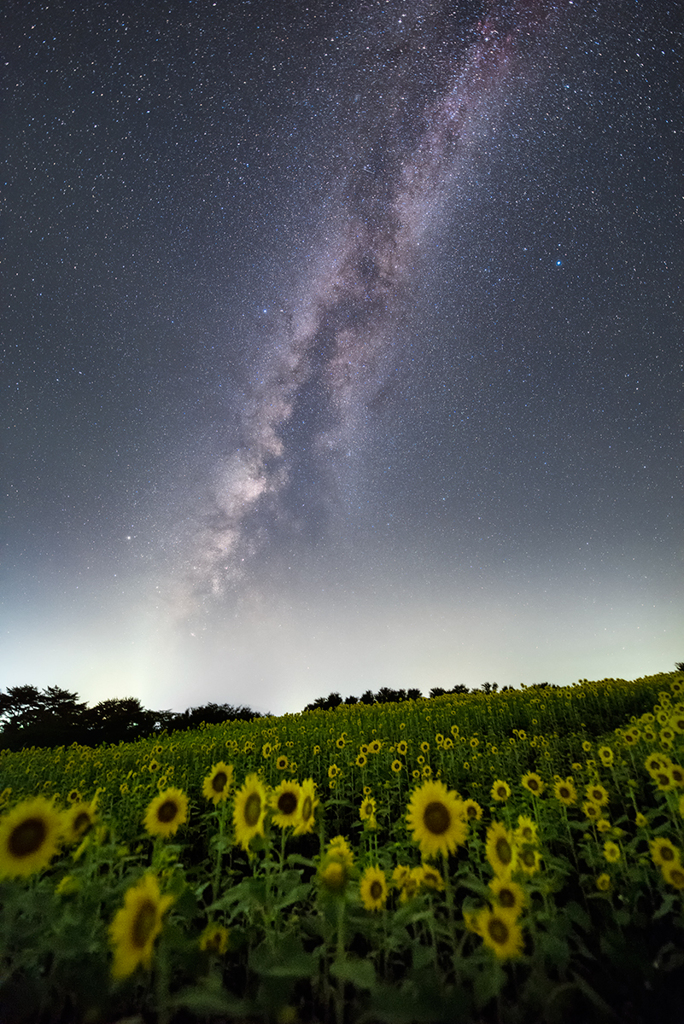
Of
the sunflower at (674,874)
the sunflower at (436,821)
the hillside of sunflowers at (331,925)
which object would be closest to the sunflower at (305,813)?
the hillside of sunflowers at (331,925)

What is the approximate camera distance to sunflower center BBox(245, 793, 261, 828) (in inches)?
87.6

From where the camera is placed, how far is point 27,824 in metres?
2.02

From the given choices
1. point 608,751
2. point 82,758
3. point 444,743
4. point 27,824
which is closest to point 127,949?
point 27,824

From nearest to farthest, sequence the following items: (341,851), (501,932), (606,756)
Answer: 1. (501,932)
2. (341,851)
3. (606,756)

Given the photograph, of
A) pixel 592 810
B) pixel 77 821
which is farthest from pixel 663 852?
pixel 77 821

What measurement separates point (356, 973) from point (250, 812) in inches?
33.3

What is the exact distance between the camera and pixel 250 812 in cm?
227

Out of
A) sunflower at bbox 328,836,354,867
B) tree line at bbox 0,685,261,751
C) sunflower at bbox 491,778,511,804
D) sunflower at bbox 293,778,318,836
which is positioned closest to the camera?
sunflower at bbox 328,836,354,867

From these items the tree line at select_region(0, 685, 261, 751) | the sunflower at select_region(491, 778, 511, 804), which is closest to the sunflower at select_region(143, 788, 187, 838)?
the sunflower at select_region(491, 778, 511, 804)

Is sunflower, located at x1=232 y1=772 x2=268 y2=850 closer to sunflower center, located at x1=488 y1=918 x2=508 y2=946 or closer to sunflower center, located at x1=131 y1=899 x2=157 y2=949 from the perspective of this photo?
sunflower center, located at x1=131 y1=899 x2=157 y2=949

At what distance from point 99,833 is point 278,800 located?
815 millimetres

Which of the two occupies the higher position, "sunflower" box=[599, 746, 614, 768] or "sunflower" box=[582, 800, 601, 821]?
"sunflower" box=[599, 746, 614, 768]

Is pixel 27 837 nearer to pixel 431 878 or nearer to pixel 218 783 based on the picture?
pixel 218 783

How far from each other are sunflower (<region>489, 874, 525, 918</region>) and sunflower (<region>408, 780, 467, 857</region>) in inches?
11.1
